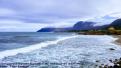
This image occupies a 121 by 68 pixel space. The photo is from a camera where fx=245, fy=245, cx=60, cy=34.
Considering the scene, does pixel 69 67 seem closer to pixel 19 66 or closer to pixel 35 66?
pixel 35 66

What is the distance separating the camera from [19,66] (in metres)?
16.1

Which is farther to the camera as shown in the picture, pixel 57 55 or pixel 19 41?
pixel 19 41

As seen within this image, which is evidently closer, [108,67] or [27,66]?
[108,67]

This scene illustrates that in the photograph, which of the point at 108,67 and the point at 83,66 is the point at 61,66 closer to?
Result: the point at 83,66

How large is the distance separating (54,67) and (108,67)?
3.50 meters

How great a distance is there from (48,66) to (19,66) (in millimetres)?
1916

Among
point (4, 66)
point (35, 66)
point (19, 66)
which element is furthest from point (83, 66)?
point (4, 66)

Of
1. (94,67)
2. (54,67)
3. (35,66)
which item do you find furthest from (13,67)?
(94,67)

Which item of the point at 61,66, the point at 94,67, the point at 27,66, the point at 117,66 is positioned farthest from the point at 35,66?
the point at 117,66

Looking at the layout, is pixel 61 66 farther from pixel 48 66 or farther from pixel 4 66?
pixel 4 66

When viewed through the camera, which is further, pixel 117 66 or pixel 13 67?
pixel 13 67

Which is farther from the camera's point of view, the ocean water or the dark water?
the dark water

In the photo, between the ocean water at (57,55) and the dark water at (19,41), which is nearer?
the ocean water at (57,55)

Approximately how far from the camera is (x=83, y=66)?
16.3 meters
